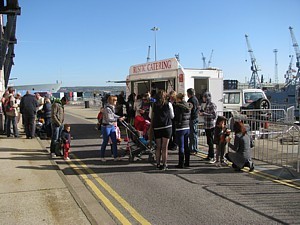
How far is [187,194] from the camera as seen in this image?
602cm

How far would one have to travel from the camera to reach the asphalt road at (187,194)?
495 centimetres

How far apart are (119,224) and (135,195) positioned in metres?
1.31

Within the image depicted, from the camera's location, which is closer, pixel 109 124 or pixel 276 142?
pixel 109 124

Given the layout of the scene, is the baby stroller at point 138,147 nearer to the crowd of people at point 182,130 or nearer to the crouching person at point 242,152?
the crowd of people at point 182,130

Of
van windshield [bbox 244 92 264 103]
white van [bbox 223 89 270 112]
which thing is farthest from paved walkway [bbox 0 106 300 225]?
van windshield [bbox 244 92 264 103]

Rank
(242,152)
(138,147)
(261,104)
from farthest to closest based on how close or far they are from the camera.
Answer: (261,104) → (138,147) → (242,152)

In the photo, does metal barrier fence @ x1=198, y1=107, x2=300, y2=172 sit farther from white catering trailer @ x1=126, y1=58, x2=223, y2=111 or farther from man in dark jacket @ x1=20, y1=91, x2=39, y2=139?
man in dark jacket @ x1=20, y1=91, x2=39, y2=139

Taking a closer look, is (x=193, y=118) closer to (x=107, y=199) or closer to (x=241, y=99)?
(x=107, y=199)

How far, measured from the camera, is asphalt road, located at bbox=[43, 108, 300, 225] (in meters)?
4.95

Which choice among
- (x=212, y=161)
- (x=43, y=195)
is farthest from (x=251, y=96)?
(x=43, y=195)

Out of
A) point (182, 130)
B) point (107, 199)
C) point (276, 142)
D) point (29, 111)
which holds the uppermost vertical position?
point (29, 111)

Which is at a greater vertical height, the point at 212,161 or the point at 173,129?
the point at 173,129

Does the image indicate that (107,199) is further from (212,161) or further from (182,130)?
(212,161)

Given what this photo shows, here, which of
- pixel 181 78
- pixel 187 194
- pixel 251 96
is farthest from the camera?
pixel 251 96
